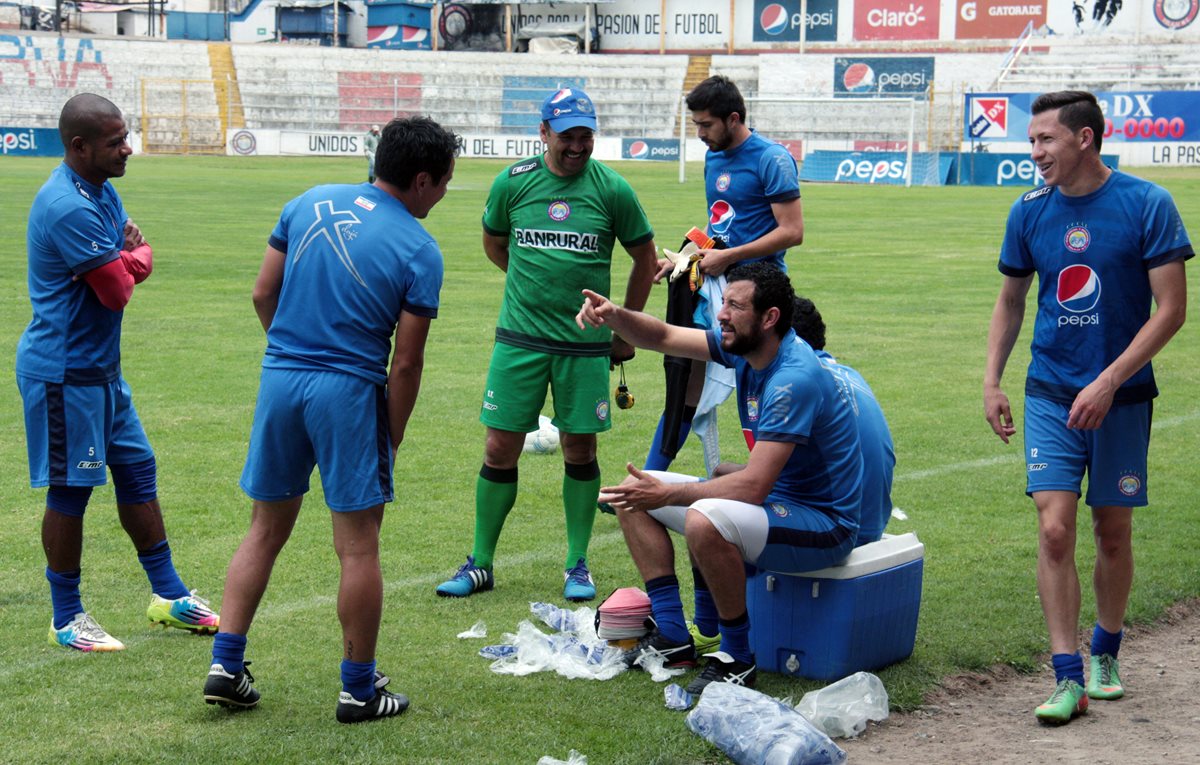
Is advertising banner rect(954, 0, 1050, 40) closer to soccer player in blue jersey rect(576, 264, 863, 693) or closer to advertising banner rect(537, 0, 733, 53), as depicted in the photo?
advertising banner rect(537, 0, 733, 53)

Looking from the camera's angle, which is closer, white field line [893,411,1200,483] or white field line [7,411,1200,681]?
white field line [7,411,1200,681]

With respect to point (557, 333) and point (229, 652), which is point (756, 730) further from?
point (557, 333)

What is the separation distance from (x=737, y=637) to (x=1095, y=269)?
1.88m

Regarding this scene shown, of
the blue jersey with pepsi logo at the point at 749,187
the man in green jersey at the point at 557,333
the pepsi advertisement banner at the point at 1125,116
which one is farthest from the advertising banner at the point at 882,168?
the man in green jersey at the point at 557,333

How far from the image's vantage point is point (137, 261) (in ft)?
18.5

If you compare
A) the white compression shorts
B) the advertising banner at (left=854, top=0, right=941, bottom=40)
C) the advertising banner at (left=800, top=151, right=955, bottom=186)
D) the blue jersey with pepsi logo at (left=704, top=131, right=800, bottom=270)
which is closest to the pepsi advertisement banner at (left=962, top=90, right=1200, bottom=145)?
the advertising banner at (left=800, top=151, right=955, bottom=186)

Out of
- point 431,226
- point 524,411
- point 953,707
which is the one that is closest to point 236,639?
point 524,411

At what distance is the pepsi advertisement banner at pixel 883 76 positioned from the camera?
57312mm

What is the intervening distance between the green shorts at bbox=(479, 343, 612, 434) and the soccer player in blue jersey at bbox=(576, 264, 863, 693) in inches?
48.7

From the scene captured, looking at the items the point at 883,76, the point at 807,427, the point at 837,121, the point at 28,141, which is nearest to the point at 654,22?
the point at 883,76

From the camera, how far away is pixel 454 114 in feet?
198

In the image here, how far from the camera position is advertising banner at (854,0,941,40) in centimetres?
6381

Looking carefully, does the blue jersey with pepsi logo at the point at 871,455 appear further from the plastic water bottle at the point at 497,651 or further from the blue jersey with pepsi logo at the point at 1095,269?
the plastic water bottle at the point at 497,651

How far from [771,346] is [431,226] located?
20.1 metres
